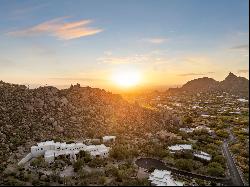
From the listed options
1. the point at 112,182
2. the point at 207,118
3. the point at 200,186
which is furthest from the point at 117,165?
the point at 207,118

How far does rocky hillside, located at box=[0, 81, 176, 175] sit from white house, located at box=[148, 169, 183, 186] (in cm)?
2344

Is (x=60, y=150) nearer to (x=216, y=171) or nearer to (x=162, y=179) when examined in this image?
(x=162, y=179)

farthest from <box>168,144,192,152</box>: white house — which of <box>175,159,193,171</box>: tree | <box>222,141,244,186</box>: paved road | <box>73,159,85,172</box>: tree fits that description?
<box>73,159,85,172</box>: tree

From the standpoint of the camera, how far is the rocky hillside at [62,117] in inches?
2689

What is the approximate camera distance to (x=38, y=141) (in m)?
68.0

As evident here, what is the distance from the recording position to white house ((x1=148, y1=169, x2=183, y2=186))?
46.1 m

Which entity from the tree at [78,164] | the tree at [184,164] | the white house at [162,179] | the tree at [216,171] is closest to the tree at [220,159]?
the tree at [216,171]

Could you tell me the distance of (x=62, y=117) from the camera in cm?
8069

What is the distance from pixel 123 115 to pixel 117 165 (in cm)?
3656

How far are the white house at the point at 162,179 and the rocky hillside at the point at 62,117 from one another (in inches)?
923

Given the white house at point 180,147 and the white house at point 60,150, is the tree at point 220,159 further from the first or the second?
the white house at point 60,150

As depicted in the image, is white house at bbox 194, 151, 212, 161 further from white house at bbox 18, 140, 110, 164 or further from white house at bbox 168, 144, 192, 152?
white house at bbox 18, 140, 110, 164

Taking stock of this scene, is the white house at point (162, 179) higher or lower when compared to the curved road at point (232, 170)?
higher

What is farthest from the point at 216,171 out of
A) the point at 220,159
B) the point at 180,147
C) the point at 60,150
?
the point at 60,150
